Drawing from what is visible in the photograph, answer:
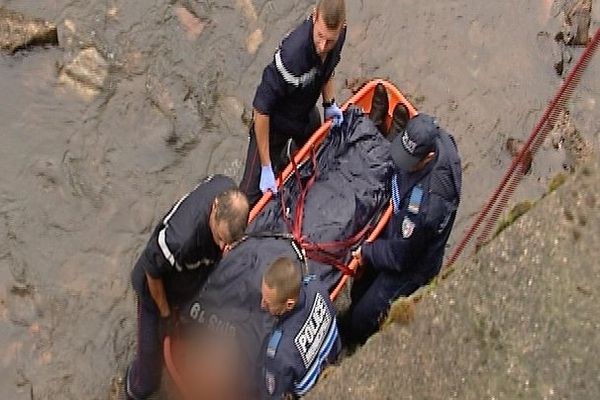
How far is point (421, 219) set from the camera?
3.85m

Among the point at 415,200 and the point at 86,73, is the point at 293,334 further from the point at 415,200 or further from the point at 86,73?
the point at 86,73

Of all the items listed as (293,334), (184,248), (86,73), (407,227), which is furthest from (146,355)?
(86,73)

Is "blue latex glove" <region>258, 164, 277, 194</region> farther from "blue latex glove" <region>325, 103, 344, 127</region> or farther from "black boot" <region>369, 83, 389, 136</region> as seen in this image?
"black boot" <region>369, 83, 389, 136</region>

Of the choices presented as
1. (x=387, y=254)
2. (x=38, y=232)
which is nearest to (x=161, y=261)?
(x=387, y=254)

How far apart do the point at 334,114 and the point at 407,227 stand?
971 millimetres

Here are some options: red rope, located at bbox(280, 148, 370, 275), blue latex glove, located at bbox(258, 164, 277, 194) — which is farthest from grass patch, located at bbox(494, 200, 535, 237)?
blue latex glove, located at bbox(258, 164, 277, 194)

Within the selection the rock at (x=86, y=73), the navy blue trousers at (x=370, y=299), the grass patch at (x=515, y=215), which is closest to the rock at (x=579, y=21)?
the navy blue trousers at (x=370, y=299)

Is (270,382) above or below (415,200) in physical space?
below

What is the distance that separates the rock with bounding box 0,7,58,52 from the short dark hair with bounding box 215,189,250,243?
2613mm

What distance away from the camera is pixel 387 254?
13.5 feet

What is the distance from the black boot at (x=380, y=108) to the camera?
191 inches

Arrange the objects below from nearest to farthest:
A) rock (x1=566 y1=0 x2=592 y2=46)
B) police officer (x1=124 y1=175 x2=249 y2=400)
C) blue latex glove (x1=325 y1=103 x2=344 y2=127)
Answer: police officer (x1=124 y1=175 x2=249 y2=400) → blue latex glove (x1=325 y1=103 x2=344 y2=127) → rock (x1=566 y1=0 x2=592 y2=46)

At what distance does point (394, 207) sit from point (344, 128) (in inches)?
23.9

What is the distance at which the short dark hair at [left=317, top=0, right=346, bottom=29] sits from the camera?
3840 millimetres
